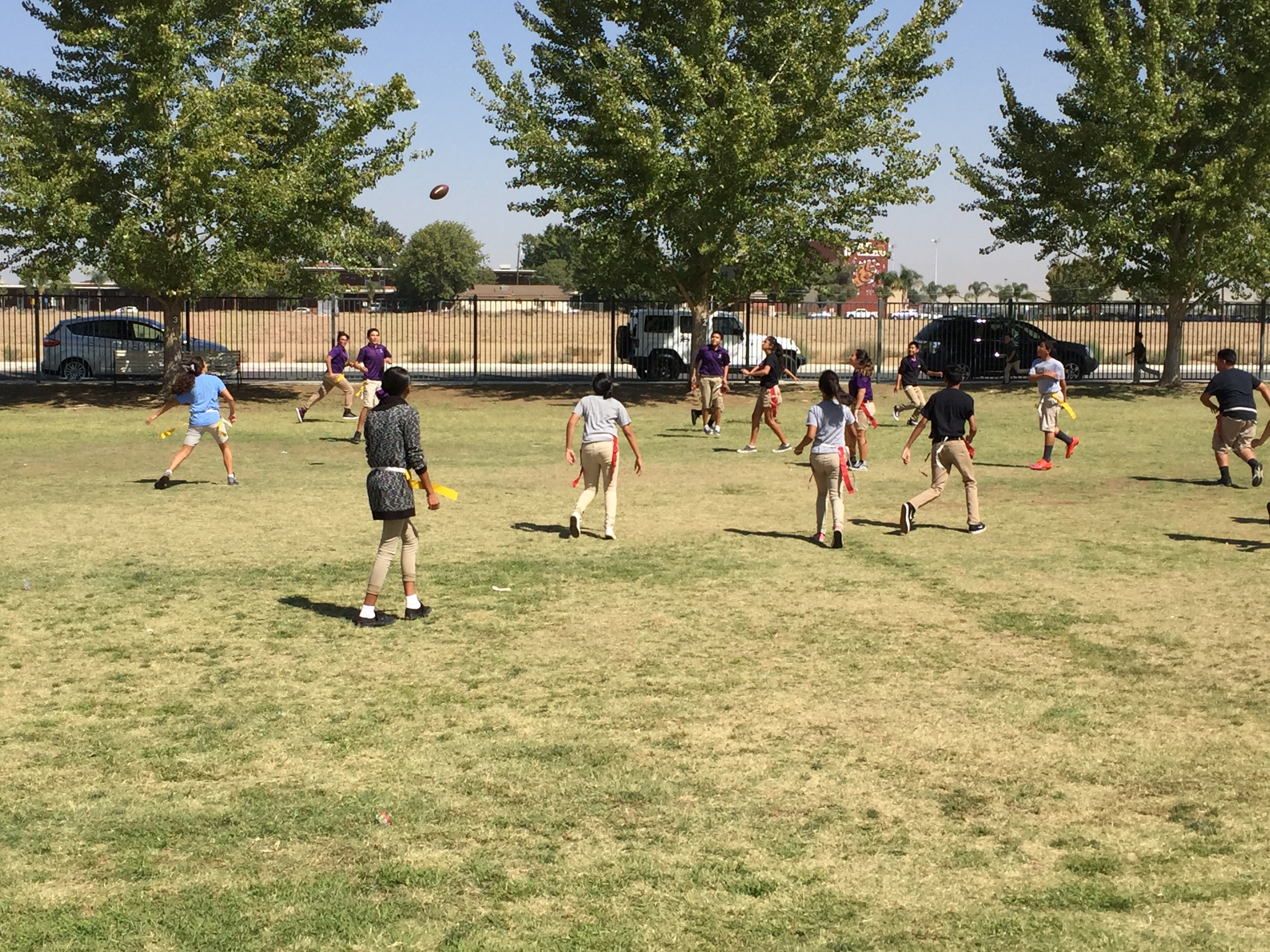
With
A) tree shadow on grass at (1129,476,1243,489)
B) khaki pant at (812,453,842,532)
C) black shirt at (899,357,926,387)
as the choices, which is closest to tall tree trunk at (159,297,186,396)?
black shirt at (899,357,926,387)

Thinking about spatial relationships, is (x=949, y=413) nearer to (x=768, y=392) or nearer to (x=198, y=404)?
(x=768, y=392)

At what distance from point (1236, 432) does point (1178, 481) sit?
6.07 ft

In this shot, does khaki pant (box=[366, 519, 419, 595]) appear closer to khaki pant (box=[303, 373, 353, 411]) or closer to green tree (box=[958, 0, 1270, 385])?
khaki pant (box=[303, 373, 353, 411])

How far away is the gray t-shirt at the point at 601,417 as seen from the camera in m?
13.6

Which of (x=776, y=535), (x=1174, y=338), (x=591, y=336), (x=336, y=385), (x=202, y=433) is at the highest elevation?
(x=591, y=336)

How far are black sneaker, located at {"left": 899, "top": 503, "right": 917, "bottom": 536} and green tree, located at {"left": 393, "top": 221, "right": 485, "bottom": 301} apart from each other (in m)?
93.9

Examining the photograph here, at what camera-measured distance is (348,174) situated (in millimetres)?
30141

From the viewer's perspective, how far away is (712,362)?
23766 millimetres

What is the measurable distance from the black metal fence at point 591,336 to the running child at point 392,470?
24.4 meters

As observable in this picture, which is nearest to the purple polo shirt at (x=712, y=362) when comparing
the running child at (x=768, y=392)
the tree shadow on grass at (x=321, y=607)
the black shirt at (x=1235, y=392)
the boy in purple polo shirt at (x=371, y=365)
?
the running child at (x=768, y=392)

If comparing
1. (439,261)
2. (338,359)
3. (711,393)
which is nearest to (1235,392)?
(711,393)

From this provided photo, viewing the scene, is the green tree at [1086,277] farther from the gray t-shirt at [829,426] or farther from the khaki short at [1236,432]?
the gray t-shirt at [829,426]

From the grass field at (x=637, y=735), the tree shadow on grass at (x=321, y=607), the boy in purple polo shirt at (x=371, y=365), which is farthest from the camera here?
the boy in purple polo shirt at (x=371, y=365)

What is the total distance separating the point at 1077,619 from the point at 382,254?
88.2 feet
